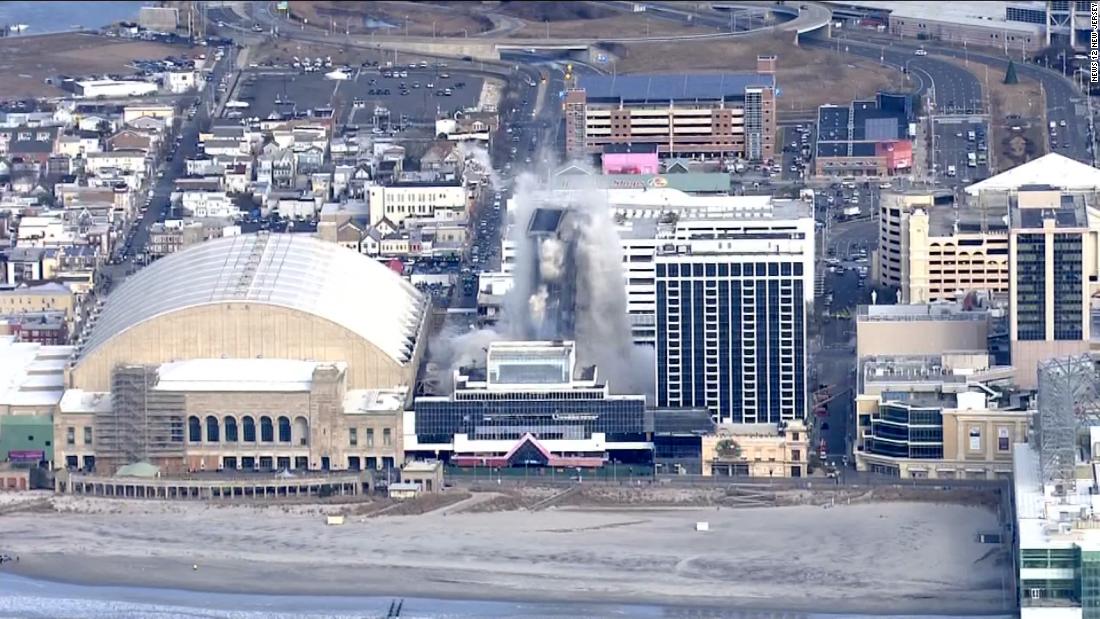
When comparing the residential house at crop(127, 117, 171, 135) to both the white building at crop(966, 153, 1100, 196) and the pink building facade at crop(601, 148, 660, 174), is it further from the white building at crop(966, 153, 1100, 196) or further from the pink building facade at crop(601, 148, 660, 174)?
the white building at crop(966, 153, 1100, 196)

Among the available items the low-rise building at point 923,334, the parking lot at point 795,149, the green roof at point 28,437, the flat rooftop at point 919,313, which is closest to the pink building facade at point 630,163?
the parking lot at point 795,149

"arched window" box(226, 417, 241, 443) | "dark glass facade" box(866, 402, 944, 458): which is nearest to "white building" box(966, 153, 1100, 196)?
"dark glass facade" box(866, 402, 944, 458)

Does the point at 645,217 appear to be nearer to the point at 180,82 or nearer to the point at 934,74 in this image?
the point at 934,74

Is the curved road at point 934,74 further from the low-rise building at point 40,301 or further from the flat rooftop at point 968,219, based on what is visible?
the low-rise building at point 40,301

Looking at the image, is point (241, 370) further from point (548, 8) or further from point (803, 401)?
point (548, 8)

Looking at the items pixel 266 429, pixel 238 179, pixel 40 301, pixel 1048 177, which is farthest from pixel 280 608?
pixel 238 179
